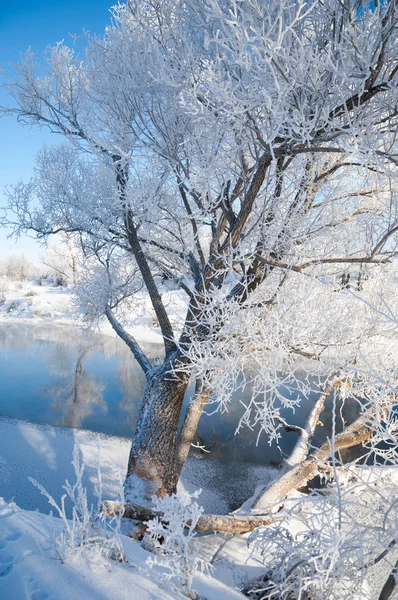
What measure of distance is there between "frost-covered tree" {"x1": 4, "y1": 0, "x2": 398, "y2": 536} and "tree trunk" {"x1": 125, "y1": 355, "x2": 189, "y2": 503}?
2 centimetres

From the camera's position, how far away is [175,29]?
389cm

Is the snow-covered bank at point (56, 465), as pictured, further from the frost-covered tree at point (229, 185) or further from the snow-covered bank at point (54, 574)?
the snow-covered bank at point (54, 574)

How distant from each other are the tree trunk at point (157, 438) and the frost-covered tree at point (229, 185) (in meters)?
0.02

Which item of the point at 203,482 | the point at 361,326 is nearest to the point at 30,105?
the point at 361,326

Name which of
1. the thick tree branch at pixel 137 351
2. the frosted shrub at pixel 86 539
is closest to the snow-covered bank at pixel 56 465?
the thick tree branch at pixel 137 351

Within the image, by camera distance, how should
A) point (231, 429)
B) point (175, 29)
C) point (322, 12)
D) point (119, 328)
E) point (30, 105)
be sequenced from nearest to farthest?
1. point (322, 12)
2. point (175, 29)
3. point (30, 105)
4. point (119, 328)
5. point (231, 429)

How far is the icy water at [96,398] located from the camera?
844cm

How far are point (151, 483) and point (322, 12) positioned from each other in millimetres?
4814

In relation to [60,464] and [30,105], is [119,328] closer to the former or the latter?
[60,464]

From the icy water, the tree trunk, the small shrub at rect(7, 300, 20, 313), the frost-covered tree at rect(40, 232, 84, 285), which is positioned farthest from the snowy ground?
the small shrub at rect(7, 300, 20, 313)

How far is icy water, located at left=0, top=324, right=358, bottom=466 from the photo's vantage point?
27.7 feet

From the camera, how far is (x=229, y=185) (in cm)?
456

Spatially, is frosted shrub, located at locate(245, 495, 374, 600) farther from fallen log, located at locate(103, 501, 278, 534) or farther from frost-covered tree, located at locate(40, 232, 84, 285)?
frost-covered tree, located at locate(40, 232, 84, 285)

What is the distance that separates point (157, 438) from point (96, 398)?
6.58m
